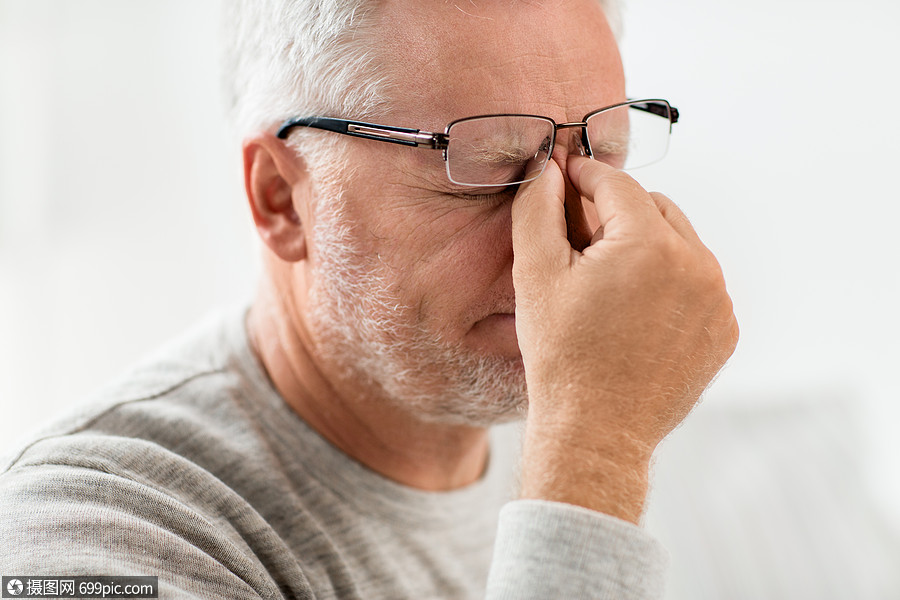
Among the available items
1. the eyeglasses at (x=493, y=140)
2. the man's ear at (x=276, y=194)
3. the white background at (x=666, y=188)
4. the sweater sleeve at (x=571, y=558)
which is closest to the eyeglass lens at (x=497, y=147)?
the eyeglasses at (x=493, y=140)

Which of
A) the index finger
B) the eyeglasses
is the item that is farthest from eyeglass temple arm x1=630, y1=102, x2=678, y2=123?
the index finger

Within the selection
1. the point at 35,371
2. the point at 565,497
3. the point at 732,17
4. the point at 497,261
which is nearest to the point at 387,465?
the point at 497,261

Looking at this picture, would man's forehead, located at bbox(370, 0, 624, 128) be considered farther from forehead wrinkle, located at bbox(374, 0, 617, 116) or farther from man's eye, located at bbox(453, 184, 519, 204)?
man's eye, located at bbox(453, 184, 519, 204)

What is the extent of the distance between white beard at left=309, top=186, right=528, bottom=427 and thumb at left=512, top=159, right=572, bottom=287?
0.83 feet

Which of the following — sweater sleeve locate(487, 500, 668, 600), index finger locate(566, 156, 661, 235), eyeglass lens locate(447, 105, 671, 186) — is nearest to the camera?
sweater sleeve locate(487, 500, 668, 600)

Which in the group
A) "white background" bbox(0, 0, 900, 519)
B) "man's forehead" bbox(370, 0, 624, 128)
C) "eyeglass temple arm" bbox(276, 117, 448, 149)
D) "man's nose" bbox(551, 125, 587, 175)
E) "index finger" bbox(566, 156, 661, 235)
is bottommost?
"white background" bbox(0, 0, 900, 519)

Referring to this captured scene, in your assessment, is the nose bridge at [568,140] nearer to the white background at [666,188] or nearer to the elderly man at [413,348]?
the elderly man at [413,348]

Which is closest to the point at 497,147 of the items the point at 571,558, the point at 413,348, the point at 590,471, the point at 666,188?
the point at 413,348

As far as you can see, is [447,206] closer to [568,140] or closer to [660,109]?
[568,140]

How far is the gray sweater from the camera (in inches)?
36.1

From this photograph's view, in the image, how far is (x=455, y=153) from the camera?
1.19 m

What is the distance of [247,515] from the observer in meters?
1.20

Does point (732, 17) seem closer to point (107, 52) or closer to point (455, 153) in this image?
point (455, 153)

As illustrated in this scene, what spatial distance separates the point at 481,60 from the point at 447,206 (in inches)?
9.4
